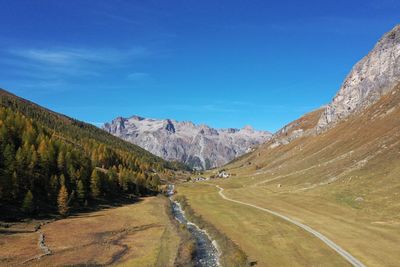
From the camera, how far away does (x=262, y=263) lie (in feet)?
150

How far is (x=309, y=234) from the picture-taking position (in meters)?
57.4

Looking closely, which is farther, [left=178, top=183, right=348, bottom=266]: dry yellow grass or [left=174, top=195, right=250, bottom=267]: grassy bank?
[left=174, top=195, right=250, bottom=267]: grassy bank

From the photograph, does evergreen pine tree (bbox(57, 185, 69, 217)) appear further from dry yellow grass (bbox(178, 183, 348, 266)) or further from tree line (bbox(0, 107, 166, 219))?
dry yellow grass (bbox(178, 183, 348, 266))

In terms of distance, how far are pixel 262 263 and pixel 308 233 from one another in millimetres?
16000

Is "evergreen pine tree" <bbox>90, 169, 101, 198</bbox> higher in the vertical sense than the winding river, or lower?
higher

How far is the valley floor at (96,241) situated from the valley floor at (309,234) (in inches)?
495

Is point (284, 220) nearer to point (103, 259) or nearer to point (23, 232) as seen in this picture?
point (103, 259)

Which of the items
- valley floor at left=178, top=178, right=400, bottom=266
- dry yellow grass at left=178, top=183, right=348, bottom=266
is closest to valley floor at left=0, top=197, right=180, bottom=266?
dry yellow grass at left=178, top=183, right=348, bottom=266

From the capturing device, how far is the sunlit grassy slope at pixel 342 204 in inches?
1922

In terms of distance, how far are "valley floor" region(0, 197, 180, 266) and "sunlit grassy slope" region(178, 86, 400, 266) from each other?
12879mm

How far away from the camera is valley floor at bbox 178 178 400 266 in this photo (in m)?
45.2

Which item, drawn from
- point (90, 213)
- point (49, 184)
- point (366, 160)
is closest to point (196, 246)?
point (90, 213)

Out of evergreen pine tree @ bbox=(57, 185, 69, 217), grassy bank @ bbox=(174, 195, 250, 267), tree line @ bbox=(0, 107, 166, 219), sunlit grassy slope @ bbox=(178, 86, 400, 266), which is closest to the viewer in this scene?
grassy bank @ bbox=(174, 195, 250, 267)

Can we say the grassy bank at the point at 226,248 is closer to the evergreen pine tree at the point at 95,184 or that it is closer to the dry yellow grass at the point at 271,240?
the dry yellow grass at the point at 271,240
